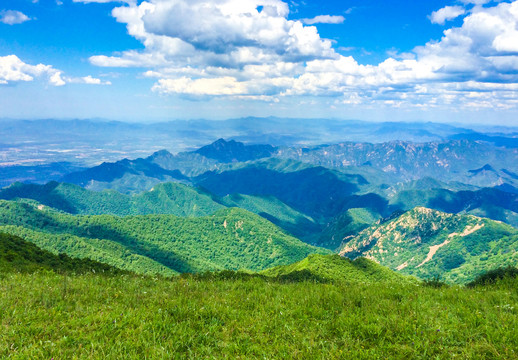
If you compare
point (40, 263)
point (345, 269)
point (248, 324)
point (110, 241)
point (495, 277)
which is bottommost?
point (110, 241)

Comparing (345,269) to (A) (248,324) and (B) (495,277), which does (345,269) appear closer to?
(B) (495,277)

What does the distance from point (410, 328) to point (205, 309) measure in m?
6.43

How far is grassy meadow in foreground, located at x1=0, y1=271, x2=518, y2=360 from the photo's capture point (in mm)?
7332

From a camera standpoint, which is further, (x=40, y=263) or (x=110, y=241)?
(x=110, y=241)

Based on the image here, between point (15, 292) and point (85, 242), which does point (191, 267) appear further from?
point (15, 292)

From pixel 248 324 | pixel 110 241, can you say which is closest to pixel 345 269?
pixel 248 324

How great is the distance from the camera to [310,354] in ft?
24.3

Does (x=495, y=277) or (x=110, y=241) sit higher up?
(x=495, y=277)

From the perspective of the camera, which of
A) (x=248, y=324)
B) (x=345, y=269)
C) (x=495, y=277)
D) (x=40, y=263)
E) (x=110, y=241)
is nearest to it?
(x=248, y=324)

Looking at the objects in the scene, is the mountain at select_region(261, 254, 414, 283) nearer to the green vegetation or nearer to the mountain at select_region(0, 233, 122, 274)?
the mountain at select_region(0, 233, 122, 274)

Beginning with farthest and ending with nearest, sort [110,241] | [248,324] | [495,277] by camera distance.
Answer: [110,241] < [495,277] < [248,324]

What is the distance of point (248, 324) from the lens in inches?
352

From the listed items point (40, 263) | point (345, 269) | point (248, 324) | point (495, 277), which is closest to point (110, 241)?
point (345, 269)

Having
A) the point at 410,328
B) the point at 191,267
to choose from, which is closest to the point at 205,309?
the point at 410,328
